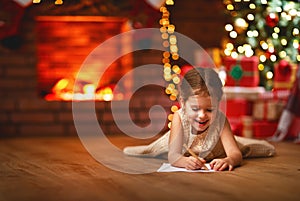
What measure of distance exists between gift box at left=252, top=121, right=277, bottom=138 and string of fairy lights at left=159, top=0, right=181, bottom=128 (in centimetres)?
64

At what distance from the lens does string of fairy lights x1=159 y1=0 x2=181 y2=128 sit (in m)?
3.79

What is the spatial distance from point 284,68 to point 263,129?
0.44 m

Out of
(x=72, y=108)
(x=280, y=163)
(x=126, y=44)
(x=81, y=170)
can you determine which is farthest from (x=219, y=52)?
(x=81, y=170)

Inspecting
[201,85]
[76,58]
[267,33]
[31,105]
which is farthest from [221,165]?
[76,58]

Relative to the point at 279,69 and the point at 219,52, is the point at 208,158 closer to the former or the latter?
the point at 279,69

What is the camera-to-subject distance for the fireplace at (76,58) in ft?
12.8

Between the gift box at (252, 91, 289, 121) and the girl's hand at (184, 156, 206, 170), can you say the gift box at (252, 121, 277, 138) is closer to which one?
the gift box at (252, 91, 289, 121)

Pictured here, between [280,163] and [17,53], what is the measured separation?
2.18 metres

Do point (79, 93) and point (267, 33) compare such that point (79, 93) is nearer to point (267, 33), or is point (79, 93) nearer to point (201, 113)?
point (267, 33)

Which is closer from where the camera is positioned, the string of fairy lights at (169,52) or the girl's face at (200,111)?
the girl's face at (200,111)

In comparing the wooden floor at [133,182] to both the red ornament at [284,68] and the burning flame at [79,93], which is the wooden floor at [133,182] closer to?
the red ornament at [284,68]

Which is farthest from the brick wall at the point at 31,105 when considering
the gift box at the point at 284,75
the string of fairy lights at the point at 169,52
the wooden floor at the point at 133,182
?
the wooden floor at the point at 133,182

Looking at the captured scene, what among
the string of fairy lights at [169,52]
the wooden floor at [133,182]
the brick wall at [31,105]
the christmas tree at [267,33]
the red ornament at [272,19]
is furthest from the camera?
the string of fairy lights at [169,52]

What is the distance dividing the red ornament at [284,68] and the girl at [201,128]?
143cm
